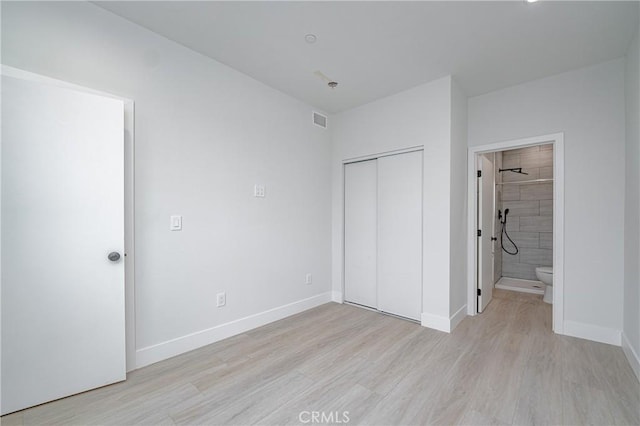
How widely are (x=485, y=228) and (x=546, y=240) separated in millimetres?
2325

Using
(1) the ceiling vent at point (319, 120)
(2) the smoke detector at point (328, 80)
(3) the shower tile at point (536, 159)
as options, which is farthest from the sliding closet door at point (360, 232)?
(3) the shower tile at point (536, 159)

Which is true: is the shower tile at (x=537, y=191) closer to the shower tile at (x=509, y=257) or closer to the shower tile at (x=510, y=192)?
the shower tile at (x=510, y=192)

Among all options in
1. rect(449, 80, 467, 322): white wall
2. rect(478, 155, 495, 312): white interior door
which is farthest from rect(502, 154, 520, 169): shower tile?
rect(449, 80, 467, 322): white wall

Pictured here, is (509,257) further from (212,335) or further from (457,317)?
(212,335)

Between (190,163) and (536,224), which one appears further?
(536,224)

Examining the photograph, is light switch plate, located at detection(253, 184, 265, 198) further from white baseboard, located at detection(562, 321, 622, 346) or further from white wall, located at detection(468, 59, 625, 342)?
white baseboard, located at detection(562, 321, 622, 346)

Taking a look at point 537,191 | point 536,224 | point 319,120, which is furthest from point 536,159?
Result: point 319,120

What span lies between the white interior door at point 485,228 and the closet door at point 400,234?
927 mm

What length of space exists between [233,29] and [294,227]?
2.11 meters

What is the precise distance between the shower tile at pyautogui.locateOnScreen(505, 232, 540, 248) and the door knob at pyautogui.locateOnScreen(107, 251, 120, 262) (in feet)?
20.2

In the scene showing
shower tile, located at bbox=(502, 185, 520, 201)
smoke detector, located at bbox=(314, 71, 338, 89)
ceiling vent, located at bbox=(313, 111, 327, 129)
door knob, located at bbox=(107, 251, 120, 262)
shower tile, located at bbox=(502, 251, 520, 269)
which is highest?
smoke detector, located at bbox=(314, 71, 338, 89)

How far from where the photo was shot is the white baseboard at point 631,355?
200 centimetres

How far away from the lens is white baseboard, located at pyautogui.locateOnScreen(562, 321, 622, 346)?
98.9 inches

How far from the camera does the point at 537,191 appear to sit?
4949 mm
